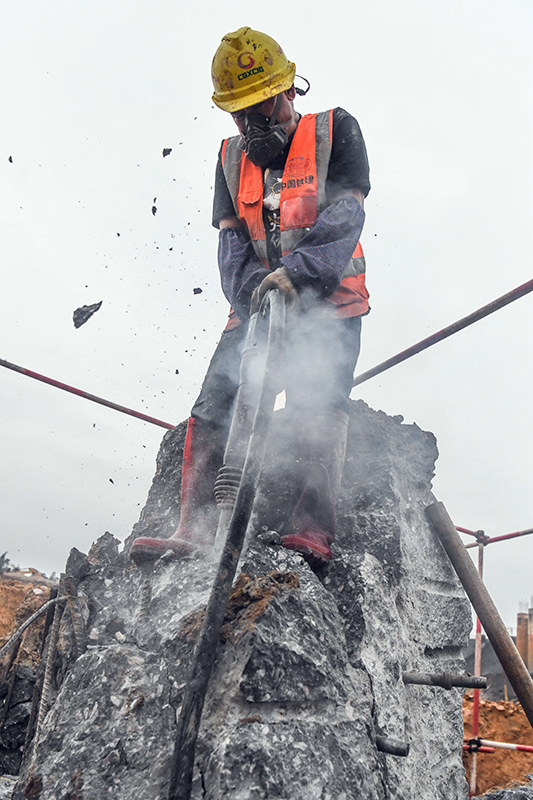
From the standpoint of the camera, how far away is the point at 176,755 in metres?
1.11

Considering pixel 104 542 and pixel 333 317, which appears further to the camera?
pixel 104 542

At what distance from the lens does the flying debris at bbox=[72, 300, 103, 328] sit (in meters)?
2.91

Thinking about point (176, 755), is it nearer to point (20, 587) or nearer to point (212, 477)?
point (212, 477)

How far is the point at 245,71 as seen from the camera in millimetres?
1851

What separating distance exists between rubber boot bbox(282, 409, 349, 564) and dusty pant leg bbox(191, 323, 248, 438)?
0.32 meters

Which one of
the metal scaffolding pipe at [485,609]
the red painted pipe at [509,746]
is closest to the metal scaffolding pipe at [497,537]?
the red painted pipe at [509,746]

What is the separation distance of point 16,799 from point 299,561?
37.7 inches

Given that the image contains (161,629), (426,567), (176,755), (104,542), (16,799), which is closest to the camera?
(176,755)

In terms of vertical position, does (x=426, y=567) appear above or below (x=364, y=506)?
below

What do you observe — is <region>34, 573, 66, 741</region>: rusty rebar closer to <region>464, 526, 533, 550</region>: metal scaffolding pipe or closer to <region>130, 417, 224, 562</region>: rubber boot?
<region>130, 417, 224, 562</region>: rubber boot

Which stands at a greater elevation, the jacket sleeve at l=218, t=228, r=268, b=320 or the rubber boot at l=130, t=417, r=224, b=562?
the jacket sleeve at l=218, t=228, r=268, b=320

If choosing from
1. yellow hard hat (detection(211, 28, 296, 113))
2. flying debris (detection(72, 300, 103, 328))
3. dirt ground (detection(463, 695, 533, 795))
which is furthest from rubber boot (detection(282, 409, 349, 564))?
dirt ground (detection(463, 695, 533, 795))

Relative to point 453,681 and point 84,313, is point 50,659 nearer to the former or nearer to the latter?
point 453,681

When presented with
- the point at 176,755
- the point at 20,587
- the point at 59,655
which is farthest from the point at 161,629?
the point at 20,587
